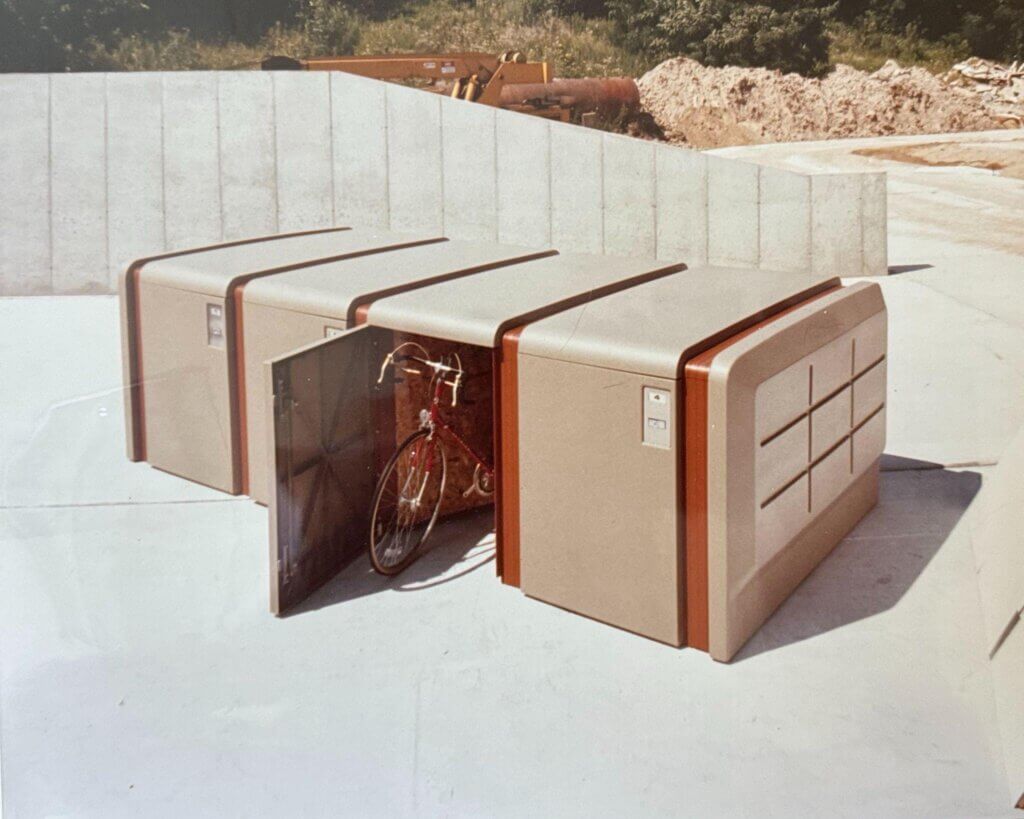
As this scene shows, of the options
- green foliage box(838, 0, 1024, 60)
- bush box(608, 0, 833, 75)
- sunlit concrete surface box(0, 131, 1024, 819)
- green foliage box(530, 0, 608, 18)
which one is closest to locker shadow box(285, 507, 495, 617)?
sunlit concrete surface box(0, 131, 1024, 819)

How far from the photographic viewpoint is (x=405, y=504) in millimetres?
5785

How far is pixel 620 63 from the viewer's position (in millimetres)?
19781

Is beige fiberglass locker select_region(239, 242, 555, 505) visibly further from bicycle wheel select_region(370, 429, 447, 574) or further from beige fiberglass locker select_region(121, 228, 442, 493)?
bicycle wheel select_region(370, 429, 447, 574)

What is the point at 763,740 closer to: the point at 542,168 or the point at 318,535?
the point at 318,535

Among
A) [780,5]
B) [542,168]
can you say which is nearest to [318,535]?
[542,168]

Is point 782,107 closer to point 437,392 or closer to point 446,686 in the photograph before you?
point 437,392

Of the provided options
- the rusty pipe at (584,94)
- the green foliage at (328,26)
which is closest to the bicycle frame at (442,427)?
the green foliage at (328,26)

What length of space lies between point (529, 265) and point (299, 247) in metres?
1.69

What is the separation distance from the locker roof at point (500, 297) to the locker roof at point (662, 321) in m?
0.16

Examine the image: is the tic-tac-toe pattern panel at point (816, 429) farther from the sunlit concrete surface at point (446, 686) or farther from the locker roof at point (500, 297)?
the locker roof at point (500, 297)

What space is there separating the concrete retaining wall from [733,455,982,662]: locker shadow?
724cm

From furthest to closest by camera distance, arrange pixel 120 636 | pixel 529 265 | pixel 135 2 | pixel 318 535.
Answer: pixel 135 2
pixel 529 265
pixel 318 535
pixel 120 636

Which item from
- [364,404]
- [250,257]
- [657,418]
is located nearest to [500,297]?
[364,404]

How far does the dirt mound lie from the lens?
1520cm
